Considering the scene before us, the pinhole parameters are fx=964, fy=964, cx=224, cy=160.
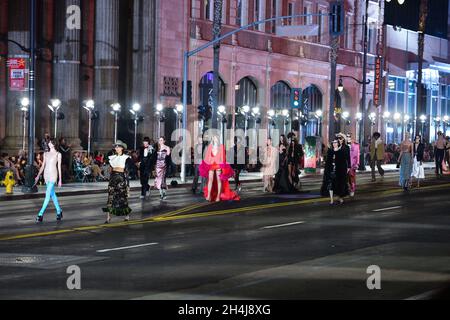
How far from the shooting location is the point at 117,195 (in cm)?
1955

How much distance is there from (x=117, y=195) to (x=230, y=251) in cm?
483

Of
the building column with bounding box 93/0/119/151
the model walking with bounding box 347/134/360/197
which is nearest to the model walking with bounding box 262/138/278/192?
the model walking with bounding box 347/134/360/197

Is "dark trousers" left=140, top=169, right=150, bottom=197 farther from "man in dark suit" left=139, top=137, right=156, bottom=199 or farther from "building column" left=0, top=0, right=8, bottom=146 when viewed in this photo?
"building column" left=0, top=0, right=8, bottom=146

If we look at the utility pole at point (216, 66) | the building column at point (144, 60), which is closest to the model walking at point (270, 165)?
the utility pole at point (216, 66)

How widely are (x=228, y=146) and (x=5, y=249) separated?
27206 mm

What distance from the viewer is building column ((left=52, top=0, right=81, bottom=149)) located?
41094 millimetres

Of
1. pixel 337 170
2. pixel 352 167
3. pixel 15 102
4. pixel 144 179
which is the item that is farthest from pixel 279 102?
pixel 337 170

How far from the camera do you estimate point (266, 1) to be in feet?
179

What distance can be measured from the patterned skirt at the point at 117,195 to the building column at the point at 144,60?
86.8 ft

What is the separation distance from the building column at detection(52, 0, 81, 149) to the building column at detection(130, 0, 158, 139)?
5362 millimetres

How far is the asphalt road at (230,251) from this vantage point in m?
11.6

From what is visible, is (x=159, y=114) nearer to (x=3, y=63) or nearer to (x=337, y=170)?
(x=3, y=63)

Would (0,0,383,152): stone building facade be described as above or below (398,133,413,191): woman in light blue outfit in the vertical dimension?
above

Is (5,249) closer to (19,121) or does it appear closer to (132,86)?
(19,121)
